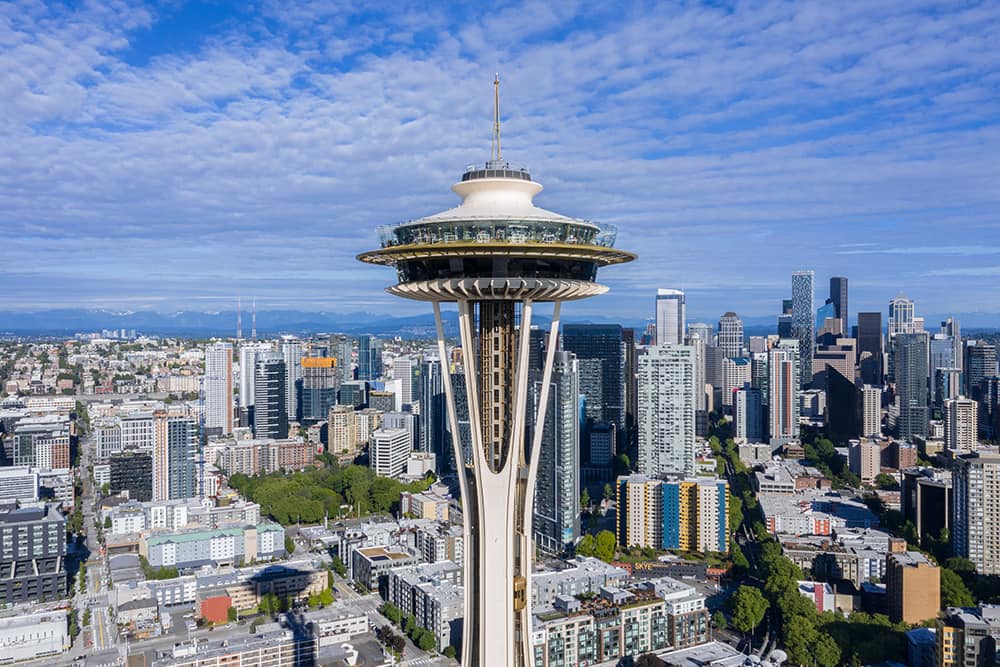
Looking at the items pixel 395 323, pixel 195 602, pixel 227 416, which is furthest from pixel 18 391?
pixel 395 323

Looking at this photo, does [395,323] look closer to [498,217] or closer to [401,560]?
[401,560]

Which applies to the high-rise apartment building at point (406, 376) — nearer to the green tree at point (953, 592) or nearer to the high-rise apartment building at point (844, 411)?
the high-rise apartment building at point (844, 411)

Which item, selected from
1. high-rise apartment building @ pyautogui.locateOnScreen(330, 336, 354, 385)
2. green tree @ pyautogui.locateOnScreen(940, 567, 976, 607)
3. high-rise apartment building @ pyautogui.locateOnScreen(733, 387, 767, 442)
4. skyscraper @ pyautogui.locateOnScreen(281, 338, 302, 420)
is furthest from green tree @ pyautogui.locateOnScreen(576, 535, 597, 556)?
high-rise apartment building @ pyautogui.locateOnScreen(330, 336, 354, 385)

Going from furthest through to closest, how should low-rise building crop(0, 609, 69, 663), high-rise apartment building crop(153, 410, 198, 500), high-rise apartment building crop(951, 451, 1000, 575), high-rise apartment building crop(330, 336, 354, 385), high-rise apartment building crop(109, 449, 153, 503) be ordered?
high-rise apartment building crop(330, 336, 354, 385), high-rise apartment building crop(109, 449, 153, 503), high-rise apartment building crop(153, 410, 198, 500), high-rise apartment building crop(951, 451, 1000, 575), low-rise building crop(0, 609, 69, 663)

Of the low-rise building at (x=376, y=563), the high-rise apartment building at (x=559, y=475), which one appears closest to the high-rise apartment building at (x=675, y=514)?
the high-rise apartment building at (x=559, y=475)

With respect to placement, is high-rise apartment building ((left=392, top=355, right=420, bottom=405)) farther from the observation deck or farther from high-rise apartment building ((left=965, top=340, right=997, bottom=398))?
the observation deck

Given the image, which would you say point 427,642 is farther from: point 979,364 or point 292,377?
point 979,364
